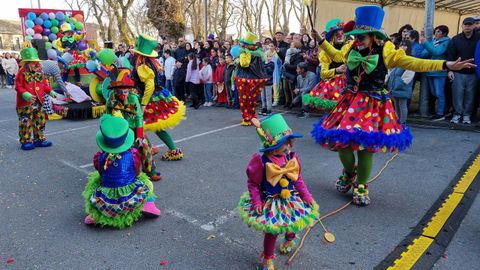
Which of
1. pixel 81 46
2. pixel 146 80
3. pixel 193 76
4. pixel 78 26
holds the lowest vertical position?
pixel 146 80

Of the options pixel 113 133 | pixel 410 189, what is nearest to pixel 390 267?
pixel 410 189

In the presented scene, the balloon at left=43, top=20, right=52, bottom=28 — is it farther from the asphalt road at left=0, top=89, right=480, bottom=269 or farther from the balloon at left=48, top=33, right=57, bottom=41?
the asphalt road at left=0, top=89, right=480, bottom=269

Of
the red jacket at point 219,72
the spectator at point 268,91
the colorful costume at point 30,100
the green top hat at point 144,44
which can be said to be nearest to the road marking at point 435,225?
the green top hat at point 144,44

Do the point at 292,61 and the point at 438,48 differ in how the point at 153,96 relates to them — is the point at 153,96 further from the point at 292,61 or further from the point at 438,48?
the point at 438,48

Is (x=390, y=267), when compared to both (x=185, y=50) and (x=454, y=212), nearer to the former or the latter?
(x=454, y=212)

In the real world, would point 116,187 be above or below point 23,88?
below

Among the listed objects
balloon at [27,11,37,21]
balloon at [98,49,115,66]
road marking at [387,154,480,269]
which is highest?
balloon at [27,11,37,21]

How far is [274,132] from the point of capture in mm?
2572

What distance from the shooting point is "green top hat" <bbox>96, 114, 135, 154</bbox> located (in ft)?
10.9

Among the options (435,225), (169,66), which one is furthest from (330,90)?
(169,66)

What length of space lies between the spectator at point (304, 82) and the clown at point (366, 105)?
4945 mm

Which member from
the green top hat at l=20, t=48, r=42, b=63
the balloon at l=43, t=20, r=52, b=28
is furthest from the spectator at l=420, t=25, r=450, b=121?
the balloon at l=43, t=20, r=52, b=28

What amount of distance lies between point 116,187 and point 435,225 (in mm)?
3050

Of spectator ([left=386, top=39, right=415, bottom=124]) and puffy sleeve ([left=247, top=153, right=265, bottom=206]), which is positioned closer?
puffy sleeve ([left=247, top=153, right=265, bottom=206])
